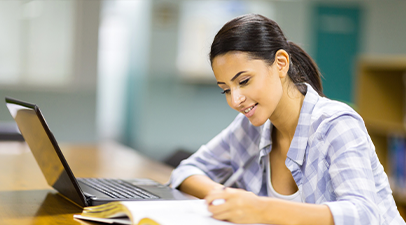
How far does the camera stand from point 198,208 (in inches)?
31.1

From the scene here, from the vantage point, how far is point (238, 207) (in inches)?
27.3

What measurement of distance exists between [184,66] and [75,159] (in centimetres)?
377

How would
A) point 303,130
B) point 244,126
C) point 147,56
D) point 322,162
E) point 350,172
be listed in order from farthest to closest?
point 147,56 → point 244,126 → point 303,130 → point 322,162 → point 350,172

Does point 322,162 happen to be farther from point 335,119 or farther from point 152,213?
point 152,213

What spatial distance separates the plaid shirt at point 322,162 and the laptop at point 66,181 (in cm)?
15

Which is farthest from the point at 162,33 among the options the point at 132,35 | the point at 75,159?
the point at 75,159

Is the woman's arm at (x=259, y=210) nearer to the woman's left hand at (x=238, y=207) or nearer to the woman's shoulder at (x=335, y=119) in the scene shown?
the woman's left hand at (x=238, y=207)

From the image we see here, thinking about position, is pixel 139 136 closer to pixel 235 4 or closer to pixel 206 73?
pixel 206 73

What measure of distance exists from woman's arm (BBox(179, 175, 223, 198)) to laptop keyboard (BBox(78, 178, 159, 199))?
0.14m

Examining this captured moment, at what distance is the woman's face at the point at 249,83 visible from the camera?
968mm

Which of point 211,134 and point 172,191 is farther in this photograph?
point 211,134

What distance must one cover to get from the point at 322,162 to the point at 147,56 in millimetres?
4632

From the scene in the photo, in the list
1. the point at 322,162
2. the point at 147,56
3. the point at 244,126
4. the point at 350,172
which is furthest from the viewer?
the point at 147,56

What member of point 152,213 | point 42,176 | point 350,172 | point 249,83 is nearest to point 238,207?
point 152,213
